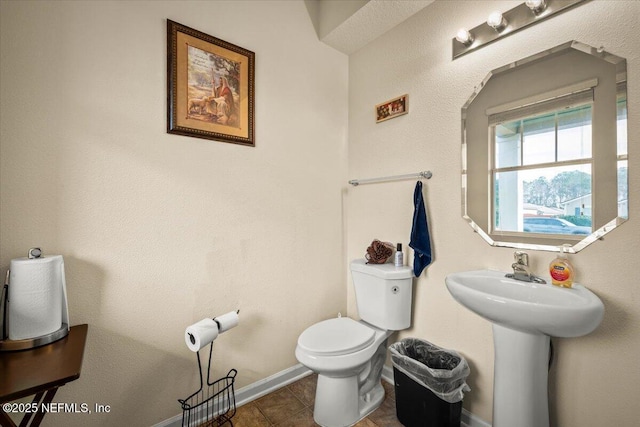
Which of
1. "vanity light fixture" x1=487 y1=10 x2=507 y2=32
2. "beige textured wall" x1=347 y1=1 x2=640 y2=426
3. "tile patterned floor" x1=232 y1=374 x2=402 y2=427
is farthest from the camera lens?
"tile patterned floor" x1=232 y1=374 x2=402 y2=427

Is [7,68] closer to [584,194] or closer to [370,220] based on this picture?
[370,220]

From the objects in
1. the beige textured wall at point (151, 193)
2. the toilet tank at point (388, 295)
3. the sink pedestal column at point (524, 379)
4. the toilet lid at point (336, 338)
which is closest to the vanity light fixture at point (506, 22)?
the beige textured wall at point (151, 193)

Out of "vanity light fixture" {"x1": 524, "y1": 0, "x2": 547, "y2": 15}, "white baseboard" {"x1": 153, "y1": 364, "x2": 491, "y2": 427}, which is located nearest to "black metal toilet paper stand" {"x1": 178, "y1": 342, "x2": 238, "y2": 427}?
"white baseboard" {"x1": 153, "y1": 364, "x2": 491, "y2": 427}

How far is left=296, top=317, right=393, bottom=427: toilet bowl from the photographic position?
58.6 inches

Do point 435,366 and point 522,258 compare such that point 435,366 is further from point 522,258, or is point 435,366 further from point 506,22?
point 506,22

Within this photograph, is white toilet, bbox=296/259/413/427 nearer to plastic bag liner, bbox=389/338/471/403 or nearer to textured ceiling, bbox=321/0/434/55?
plastic bag liner, bbox=389/338/471/403

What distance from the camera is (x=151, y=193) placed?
1.48 m

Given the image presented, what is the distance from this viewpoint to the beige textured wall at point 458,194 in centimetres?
115

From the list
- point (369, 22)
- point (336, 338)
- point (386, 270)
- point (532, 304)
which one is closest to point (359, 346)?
point (336, 338)

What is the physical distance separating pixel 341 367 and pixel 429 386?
1.48ft

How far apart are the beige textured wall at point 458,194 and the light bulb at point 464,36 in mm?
77

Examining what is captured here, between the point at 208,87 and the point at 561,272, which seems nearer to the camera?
the point at 561,272

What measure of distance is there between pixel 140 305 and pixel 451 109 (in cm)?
199

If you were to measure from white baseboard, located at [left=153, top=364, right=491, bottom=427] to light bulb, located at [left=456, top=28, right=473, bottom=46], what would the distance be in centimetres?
203
